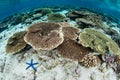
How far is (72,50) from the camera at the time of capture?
8352mm

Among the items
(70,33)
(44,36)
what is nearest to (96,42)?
(70,33)

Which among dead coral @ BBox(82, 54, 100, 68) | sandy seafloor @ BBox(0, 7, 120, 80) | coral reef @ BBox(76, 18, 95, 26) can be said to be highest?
coral reef @ BBox(76, 18, 95, 26)

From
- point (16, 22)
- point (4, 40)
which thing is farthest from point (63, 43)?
point (16, 22)

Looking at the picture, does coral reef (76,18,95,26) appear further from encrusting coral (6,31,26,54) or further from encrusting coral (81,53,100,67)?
encrusting coral (6,31,26,54)

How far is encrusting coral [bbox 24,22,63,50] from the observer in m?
8.13

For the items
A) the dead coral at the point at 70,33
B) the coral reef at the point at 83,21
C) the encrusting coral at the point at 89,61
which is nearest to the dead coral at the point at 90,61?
the encrusting coral at the point at 89,61

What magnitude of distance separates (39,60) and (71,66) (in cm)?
133

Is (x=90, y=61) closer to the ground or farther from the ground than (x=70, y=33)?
closer to the ground

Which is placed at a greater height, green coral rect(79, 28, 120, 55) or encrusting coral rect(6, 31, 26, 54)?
green coral rect(79, 28, 120, 55)

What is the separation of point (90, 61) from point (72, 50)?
865 mm

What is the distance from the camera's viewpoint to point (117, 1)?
28359mm

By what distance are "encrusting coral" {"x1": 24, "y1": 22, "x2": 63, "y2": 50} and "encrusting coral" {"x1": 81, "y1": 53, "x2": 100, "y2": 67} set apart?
3.85ft

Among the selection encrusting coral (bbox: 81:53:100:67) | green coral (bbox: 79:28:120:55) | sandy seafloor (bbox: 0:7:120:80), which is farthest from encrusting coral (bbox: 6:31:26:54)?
encrusting coral (bbox: 81:53:100:67)

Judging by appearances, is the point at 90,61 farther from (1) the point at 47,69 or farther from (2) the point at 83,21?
(2) the point at 83,21
